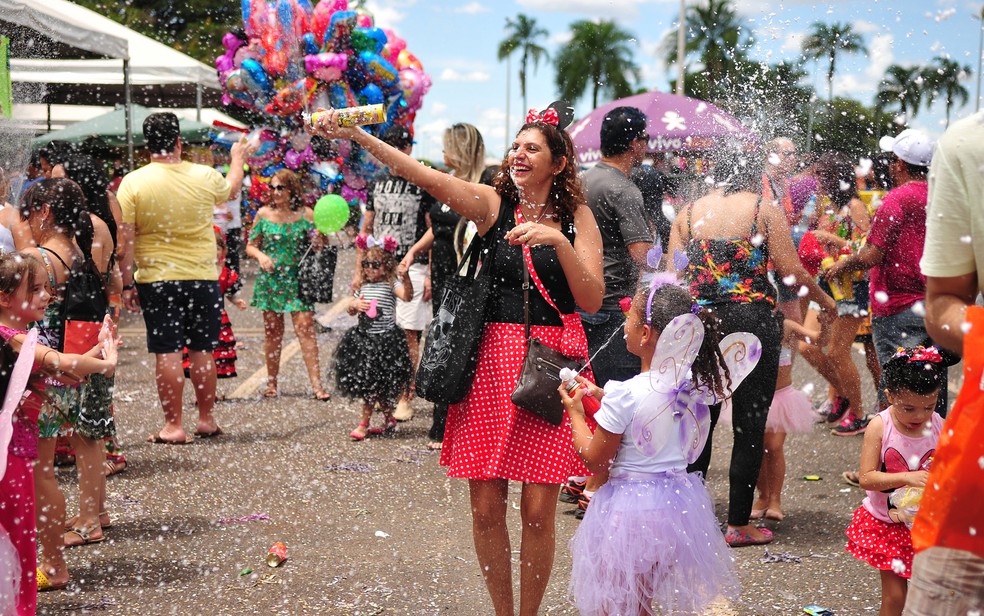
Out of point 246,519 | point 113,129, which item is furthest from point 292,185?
point 113,129

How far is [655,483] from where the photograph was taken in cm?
307

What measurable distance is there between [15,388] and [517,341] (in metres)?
1.56

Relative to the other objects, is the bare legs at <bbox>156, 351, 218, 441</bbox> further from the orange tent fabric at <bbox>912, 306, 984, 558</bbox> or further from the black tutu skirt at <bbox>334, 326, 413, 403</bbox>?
the orange tent fabric at <bbox>912, 306, 984, 558</bbox>

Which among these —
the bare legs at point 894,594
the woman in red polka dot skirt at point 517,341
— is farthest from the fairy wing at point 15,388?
the bare legs at point 894,594

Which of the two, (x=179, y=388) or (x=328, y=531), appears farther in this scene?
(x=179, y=388)

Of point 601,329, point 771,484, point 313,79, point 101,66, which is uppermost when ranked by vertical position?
point 101,66

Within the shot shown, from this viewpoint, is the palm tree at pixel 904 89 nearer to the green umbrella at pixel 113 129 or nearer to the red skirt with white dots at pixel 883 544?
the red skirt with white dots at pixel 883 544

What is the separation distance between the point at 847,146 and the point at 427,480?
3717mm

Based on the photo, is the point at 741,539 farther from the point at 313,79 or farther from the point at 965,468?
the point at 313,79

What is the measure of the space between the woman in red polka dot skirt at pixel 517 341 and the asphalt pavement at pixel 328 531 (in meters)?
0.48

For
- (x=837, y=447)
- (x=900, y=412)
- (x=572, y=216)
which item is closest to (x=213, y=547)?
(x=572, y=216)

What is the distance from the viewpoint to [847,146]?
7.05m

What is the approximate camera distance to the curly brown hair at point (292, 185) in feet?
25.7

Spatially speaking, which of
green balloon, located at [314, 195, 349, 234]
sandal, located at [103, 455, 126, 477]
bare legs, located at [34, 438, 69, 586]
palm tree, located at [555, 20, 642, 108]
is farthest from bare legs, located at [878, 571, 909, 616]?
palm tree, located at [555, 20, 642, 108]
